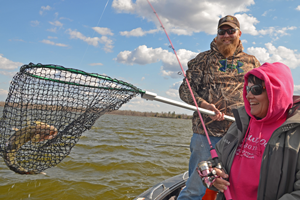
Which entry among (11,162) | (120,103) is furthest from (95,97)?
(11,162)

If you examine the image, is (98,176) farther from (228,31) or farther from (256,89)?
(256,89)

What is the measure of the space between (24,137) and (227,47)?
3132 millimetres

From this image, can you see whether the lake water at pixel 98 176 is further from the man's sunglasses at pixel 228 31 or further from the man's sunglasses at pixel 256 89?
the man's sunglasses at pixel 256 89

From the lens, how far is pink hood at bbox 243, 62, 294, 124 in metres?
1.51

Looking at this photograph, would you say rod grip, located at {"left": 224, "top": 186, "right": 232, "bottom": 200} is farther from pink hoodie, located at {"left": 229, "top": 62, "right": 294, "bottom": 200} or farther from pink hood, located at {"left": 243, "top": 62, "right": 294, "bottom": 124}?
pink hood, located at {"left": 243, "top": 62, "right": 294, "bottom": 124}

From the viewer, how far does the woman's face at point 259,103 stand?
161 centimetres

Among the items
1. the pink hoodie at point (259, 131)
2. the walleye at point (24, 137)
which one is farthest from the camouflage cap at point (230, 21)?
the walleye at point (24, 137)

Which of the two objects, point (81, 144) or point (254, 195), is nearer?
point (254, 195)

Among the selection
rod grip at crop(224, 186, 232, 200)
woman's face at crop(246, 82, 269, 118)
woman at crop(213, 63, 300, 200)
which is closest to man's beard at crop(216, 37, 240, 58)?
woman at crop(213, 63, 300, 200)

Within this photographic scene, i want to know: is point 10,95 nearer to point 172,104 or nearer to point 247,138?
point 172,104

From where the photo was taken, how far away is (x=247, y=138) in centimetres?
178

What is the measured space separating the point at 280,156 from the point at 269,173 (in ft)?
0.45

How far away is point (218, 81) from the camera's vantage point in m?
2.77

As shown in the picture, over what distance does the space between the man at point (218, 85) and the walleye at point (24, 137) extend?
2020mm
